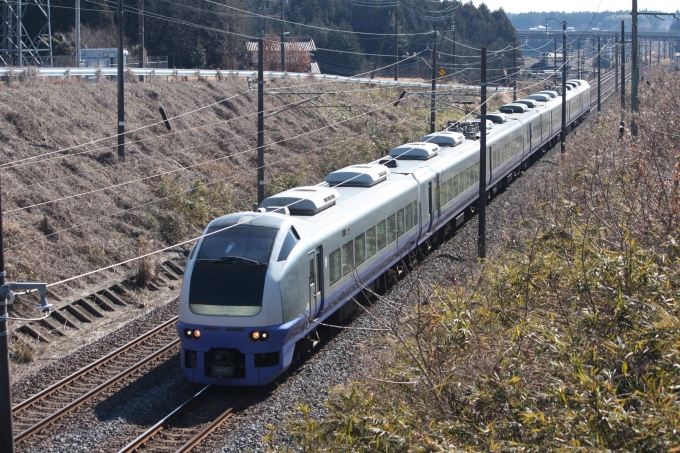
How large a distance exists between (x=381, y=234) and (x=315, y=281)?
10.6 feet

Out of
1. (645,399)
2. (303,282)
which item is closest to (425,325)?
(645,399)

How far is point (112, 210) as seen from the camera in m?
19.4

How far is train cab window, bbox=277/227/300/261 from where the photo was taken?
1055 centimetres

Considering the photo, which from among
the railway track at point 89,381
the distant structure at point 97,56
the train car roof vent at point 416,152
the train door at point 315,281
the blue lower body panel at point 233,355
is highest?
the distant structure at point 97,56

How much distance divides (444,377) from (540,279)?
301 centimetres

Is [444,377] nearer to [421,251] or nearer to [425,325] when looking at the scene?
[425,325]

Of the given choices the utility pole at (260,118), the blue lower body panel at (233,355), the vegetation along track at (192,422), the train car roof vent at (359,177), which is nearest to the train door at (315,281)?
the blue lower body panel at (233,355)

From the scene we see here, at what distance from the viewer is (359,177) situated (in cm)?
1534

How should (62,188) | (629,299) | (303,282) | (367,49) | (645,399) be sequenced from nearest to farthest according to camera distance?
(645,399) < (629,299) < (303,282) < (62,188) < (367,49)

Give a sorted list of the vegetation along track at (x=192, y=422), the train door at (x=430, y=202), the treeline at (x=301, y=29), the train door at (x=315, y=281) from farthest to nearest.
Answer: the treeline at (x=301, y=29) < the train door at (x=430, y=202) < the train door at (x=315, y=281) < the vegetation along track at (x=192, y=422)

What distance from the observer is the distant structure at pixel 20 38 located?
30.8 meters

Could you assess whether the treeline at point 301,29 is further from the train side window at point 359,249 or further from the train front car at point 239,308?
the train front car at point 239,308

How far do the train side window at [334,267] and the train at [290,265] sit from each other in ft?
0.06

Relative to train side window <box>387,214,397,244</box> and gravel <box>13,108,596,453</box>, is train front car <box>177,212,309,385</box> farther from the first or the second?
train side window <box>387,214,397,244</box>
